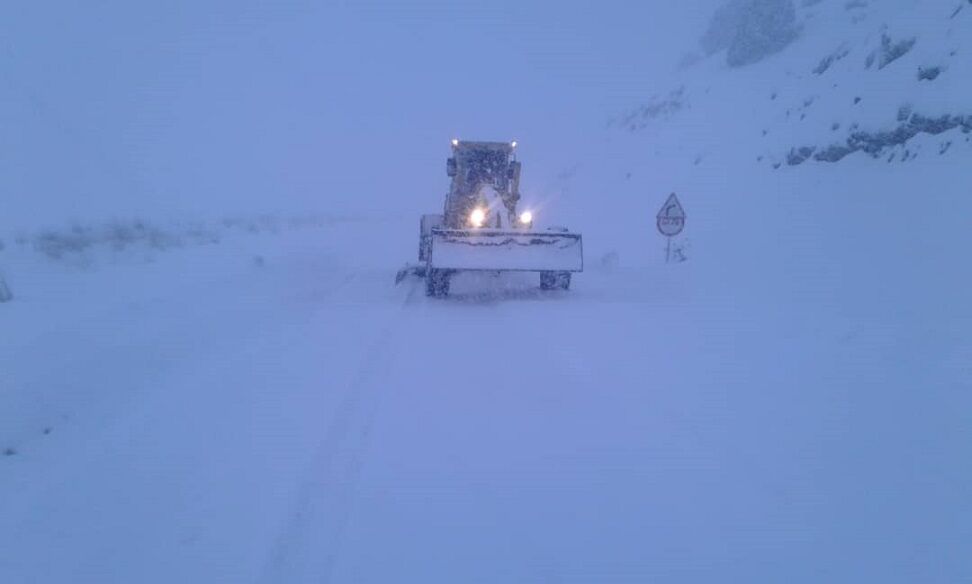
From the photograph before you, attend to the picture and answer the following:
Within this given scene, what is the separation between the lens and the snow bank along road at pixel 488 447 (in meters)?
3.60

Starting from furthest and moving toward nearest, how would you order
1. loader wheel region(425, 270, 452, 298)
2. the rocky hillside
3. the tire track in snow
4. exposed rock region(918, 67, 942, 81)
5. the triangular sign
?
the triangular sign → loader wheel region(425, 270, 452, 298) → exposed rock region(918, 67, 942, 81) → the rocky hillside → the tire track in snow

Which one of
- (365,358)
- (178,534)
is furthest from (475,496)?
(365,358)

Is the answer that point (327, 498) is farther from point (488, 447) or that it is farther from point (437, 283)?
point (437, 283)

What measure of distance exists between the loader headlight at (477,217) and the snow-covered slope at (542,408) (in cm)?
196

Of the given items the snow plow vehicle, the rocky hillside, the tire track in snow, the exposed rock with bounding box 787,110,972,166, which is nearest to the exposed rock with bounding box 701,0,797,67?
the rocky hillside

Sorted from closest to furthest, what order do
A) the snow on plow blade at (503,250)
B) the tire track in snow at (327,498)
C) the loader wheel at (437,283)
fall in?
1. the tire track in snow at (327,498)
2. the snow on plow blade at (503,250)
3. the loader wheel at (437,283)

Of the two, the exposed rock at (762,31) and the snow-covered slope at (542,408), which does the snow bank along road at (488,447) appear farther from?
the exposed rock at (762,31)

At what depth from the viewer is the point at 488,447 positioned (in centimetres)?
507

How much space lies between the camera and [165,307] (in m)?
10.4

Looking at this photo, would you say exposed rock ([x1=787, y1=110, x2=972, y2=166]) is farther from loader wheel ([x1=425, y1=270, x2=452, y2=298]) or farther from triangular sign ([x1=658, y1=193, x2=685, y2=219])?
loader wheel ([x1=425, y1=270, x2=452, y2=298])

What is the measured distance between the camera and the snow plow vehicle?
13.1 metres

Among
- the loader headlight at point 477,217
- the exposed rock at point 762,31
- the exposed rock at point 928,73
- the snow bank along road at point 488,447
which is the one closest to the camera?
the snow bank along road at point 488,447

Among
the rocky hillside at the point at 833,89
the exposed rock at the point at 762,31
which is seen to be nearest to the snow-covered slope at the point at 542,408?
the rocky hillside at the point at 833,89

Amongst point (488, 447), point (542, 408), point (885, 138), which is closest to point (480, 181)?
point (885, 138)
